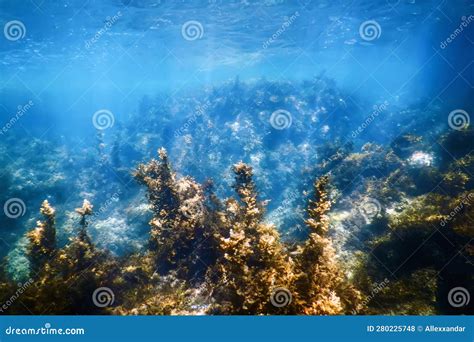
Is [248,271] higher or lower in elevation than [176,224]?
lower

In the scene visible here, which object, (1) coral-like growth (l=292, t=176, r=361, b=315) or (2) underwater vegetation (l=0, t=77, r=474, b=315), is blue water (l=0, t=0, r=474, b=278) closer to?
(2) underwater vegetation (l=0, t=77, r=474, b=315)

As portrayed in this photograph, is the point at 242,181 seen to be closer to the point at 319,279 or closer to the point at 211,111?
the point at 319,279

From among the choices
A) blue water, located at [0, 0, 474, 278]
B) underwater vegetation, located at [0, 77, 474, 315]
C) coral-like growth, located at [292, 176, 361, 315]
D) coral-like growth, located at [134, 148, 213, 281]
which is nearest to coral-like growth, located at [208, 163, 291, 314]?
underwater vegetation, located at [0, 77, 474, 315]

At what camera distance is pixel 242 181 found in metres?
9.77

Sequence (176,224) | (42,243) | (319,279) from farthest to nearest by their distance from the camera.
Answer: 1. (176,224)
2. (42,243)
3. (319,279)

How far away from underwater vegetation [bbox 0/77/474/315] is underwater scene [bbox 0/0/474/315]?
0.18 feet

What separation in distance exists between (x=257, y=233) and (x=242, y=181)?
1.77m

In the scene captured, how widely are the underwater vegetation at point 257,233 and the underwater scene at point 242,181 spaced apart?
5 cm

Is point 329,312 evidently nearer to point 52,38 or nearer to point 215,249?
point 215,249

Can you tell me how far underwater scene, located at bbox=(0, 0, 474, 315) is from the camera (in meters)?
7.93

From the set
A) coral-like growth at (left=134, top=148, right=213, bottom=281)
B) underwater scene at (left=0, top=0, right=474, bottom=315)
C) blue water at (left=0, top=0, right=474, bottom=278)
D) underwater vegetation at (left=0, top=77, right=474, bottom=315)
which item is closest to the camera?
underwater vegetation at (left=0, top=77, right=474, bottom=315)

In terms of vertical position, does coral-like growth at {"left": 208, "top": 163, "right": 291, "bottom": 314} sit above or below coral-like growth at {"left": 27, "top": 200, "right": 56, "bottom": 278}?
below

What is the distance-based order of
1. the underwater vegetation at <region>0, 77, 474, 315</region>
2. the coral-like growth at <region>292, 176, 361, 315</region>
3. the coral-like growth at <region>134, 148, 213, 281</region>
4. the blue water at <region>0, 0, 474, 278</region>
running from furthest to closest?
the blue water at <region>0, 0, 474, 278</region>, the coral-like growth at <region>134, 148, 213, 281</region>, the underwater vegetation at <region>0, 77, 474, 315</region>, the coral-like growth at <region>292, 176, 361, 315</region>

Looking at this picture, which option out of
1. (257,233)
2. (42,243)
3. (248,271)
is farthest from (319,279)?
(42,243)
